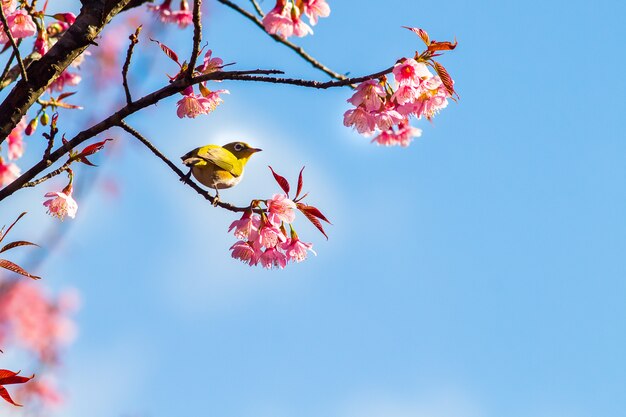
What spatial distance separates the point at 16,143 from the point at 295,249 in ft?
9.74

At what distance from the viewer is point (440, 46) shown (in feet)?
9.57

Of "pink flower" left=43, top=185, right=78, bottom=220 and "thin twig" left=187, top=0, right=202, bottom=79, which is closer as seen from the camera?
"thin twig" left=187, top=0, right=202, bottom=79

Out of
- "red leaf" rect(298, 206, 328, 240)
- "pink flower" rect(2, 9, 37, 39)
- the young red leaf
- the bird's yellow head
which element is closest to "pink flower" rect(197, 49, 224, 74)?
"red leaf" rect(298, 206, 328, 240)

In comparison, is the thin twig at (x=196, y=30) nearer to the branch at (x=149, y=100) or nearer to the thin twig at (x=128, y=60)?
the branch at (x=149, y=100)

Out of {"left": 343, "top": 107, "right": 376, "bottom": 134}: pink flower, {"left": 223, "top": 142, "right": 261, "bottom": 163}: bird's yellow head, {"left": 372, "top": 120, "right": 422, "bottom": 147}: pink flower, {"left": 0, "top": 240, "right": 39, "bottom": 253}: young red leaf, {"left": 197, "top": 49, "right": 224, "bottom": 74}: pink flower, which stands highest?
{"left": 372, "top": 120, "right": 422, "bottom": 147}: pink flower

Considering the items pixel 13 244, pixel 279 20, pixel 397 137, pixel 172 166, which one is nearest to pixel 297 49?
pixel 279 20

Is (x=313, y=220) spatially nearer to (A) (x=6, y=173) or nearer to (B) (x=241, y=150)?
(B) (x=241, y=150)

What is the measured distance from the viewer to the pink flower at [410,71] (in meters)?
2.93

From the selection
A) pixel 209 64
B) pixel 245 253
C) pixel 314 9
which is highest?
pixel 314 9

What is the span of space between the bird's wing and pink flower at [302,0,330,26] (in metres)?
1.34

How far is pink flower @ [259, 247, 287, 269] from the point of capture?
334 centimetres

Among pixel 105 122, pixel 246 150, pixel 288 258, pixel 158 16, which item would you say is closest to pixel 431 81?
pixel 288 258

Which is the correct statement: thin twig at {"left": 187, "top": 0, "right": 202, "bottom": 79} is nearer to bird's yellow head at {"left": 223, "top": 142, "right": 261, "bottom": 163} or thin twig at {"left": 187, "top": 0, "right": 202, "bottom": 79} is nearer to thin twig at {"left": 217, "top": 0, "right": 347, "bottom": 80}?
thin twig at {"left": 217, "top": 0, "right": 347, "bottom": 80}

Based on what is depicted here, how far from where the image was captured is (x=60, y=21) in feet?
14.3
